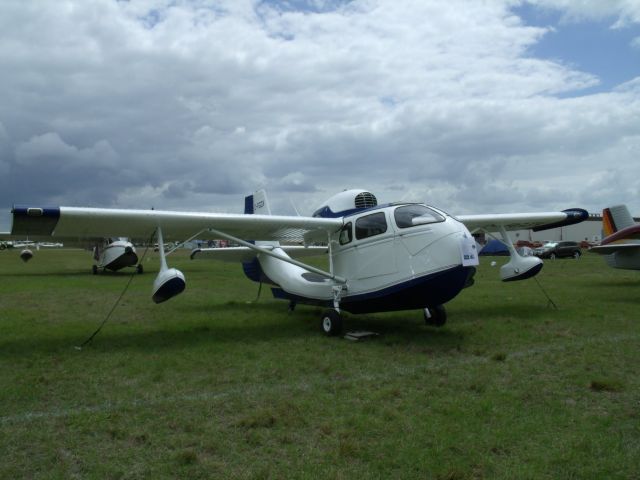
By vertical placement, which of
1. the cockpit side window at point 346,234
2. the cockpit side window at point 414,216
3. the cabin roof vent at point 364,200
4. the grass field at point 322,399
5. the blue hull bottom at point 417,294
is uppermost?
the cabin roof vent at point 364,200

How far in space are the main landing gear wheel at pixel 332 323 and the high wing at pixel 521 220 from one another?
395 cm

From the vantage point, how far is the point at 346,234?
10023 millimetres

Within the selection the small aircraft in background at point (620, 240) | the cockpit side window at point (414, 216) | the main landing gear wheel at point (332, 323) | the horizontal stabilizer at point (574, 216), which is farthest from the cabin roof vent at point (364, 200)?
the small aircraft in background at point (620, 240)

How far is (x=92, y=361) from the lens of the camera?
293 inches

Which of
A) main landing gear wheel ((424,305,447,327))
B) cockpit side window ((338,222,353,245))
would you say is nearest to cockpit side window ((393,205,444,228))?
cockpit side window ((338,222,353,245))

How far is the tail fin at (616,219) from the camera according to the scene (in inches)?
749

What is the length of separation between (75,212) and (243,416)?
5.10 m

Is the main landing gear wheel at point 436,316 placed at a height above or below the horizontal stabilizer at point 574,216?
below

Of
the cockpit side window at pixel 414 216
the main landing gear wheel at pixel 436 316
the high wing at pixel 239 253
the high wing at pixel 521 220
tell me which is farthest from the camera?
the high wing at pixel 239 253

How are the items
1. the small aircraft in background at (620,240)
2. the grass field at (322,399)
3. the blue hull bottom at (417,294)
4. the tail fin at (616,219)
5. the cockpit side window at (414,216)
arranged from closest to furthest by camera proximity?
the grass field at (322,399) → the blue hull bottom at (417,294) → the cockpit side window at (414,216) → the small aircraft in background at (620,240) → the tail fin at (616,219)

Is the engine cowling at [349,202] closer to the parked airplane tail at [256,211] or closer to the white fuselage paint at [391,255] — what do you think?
the white fuselage paint at [391,255]

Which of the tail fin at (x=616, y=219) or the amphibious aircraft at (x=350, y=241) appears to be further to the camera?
the tail fin at (x=616, y=219)

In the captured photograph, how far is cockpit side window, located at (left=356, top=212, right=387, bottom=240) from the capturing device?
30.0 feet

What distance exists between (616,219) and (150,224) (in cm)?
1749
